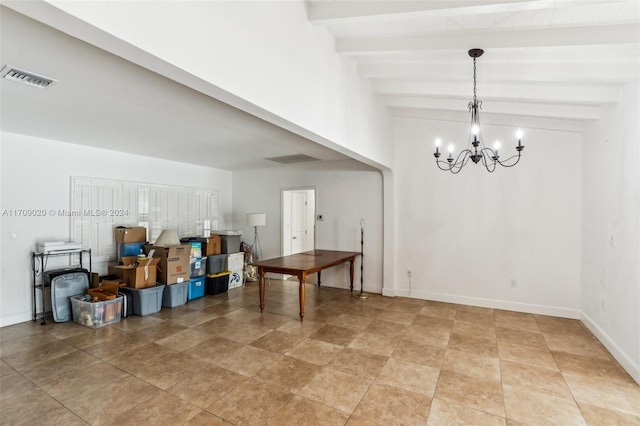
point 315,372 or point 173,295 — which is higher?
point 173,295

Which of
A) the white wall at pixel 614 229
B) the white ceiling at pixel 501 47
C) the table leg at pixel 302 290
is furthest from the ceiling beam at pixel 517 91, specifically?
the table leg at pixel 302 290

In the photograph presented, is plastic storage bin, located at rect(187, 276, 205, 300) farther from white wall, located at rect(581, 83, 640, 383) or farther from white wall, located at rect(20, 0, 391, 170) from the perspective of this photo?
white wall, located at rect(581, 83, 640, 383)

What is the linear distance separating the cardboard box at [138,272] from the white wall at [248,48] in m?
3.42

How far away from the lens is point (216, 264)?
19.6 ft

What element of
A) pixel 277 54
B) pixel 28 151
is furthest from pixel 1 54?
pixel 28 151

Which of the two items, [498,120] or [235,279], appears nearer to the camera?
[498,120]

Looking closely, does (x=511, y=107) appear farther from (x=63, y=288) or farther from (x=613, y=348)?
(x=63, y=288)

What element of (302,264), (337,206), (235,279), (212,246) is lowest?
(235,279)

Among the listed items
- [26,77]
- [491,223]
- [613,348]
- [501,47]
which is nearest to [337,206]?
[491,223]

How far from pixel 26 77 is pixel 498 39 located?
3913 mm

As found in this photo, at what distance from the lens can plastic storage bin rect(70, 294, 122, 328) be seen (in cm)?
415

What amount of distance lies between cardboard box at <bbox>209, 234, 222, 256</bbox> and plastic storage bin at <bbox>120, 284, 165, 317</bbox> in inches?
49.0

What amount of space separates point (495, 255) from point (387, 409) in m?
3.45

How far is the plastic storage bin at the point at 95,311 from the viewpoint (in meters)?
4.15
